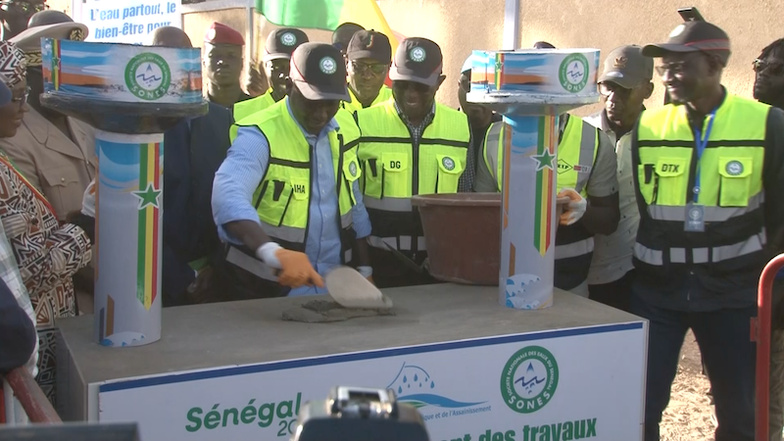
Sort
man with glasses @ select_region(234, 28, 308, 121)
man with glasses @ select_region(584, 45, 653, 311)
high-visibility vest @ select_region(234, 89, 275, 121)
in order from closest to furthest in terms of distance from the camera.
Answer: man with glasses @ select_region(584, 45, 653, 311) → high-visibility vest @ select_region(234, 89, 275, 121) → man with glasses @ select_region(234, 28, 308, 121)

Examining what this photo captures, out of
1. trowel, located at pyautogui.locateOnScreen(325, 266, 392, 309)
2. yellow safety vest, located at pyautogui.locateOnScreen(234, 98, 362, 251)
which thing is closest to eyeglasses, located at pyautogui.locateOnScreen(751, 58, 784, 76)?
yellow safety vest, located at pyautogui.locateOnScreen(234, 98, 362, 251)

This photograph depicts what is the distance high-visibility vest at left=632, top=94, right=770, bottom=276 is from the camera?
335cm

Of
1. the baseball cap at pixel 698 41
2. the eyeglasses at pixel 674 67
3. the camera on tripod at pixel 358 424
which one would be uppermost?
the baseball cap at pixel 698 41

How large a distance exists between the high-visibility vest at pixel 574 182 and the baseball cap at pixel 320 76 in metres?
0.88

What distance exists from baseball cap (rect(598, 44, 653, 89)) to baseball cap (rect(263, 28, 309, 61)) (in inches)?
69.7

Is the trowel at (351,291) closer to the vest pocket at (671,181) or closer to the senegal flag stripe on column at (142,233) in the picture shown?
the senegal flag stripe on column at (142,233)

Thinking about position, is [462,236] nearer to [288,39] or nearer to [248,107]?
[248,107]

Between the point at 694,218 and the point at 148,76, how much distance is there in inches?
83.8

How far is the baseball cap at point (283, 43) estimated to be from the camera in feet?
16.7

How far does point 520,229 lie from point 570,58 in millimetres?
574

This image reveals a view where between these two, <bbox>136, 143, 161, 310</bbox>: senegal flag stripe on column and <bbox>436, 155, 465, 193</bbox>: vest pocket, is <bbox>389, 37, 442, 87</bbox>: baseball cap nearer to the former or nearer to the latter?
<bbox>436, 155, 465, 193</bbox>: vest pocket

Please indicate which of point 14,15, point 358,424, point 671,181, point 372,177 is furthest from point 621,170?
point 14,15

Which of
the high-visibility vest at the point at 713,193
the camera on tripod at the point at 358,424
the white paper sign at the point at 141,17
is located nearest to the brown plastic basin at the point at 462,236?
the high-visibility vest at the point at 713,193

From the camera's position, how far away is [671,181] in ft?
11.3
